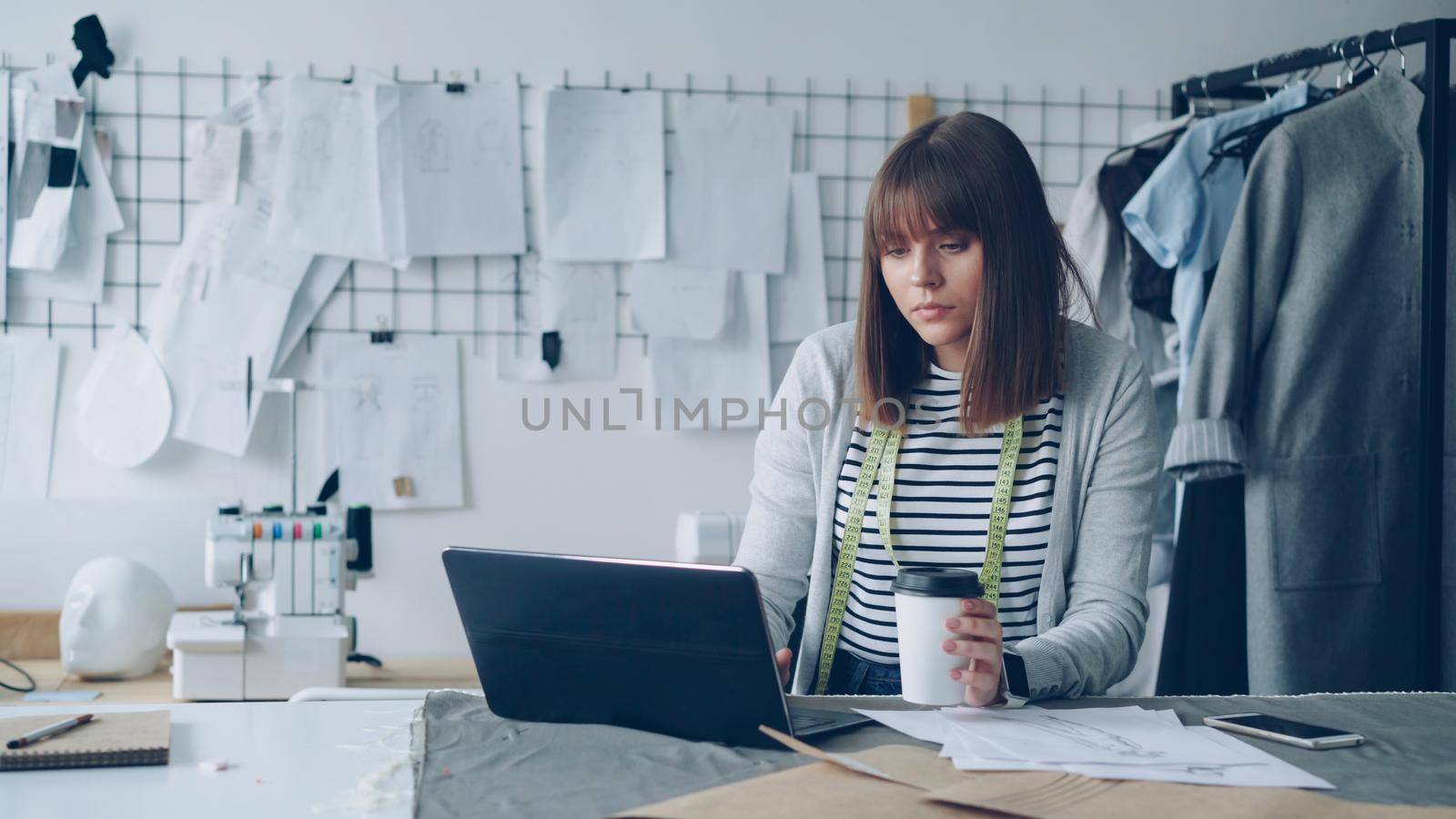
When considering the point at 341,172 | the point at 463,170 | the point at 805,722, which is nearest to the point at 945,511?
the point at 805,722

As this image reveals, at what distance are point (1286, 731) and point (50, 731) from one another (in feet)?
3.28

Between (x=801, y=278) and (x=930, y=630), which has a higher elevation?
(x=801, y=278)

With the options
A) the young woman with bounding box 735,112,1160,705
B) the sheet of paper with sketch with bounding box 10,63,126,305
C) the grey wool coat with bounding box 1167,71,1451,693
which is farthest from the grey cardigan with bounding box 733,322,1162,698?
the sheet of paper with sketch with bounding box 10,63,126,305

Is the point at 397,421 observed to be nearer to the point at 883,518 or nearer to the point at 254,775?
the point at 883,518

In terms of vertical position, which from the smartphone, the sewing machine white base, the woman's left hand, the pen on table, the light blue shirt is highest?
the light blue shirt

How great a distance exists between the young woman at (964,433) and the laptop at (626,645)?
393 mm

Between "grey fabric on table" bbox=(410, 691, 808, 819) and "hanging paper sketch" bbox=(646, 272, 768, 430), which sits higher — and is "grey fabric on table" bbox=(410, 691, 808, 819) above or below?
below

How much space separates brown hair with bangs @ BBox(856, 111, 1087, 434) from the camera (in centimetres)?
138

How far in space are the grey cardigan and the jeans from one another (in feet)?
0.10

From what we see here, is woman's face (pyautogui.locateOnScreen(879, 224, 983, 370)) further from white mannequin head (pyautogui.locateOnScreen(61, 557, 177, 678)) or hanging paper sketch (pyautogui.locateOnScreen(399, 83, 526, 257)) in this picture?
white mannequin head (pyautogui.locateOnScreen(61, 557, 177, 678))

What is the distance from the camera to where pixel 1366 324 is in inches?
84.2

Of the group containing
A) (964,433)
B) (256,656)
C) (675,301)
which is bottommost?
(256,656)

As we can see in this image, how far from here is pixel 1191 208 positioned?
2252mm

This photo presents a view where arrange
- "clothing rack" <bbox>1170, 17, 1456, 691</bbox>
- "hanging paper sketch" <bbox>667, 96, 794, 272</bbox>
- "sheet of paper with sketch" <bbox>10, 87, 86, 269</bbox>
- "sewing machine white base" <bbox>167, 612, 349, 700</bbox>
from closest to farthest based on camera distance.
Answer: "sewing machine white base" <bbox>167, 612, 349, 700</bbox> < "clothing rack" <bbox>1170, 17, 1456, 691</bbox> < "sheet of paper with sketch" <bbox>10, 87, 86, 269</bbox> < "hanging paper sketch" <bbox>667, 96, 794, 272</bbox>
